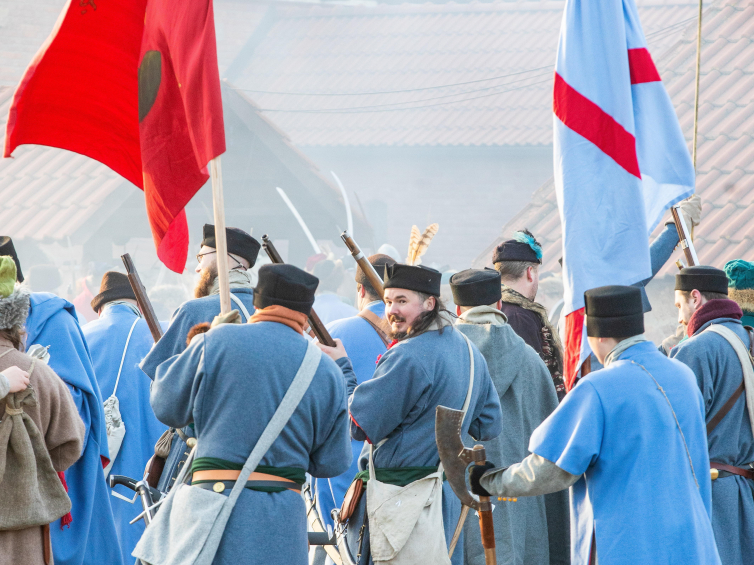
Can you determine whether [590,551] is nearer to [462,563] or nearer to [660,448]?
[660,448]

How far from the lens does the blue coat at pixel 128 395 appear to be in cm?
607

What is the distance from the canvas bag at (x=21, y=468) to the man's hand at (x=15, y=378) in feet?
0.25

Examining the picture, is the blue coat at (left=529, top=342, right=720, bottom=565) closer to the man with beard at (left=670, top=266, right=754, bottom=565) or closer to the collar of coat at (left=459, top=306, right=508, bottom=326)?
the man with beard at (left=670, top=266, right=754, bottom=565)

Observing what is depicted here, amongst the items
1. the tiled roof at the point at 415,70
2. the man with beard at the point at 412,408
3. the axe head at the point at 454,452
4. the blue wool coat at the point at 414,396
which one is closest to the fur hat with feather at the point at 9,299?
the man with beard at the point at 412,408

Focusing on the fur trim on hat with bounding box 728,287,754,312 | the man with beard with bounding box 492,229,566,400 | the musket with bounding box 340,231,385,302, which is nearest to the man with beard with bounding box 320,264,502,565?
the musket with bounding box 340,231,385,302

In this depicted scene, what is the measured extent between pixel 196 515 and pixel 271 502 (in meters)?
0.29

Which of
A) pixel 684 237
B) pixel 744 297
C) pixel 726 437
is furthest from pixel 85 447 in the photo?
pixel 744 297

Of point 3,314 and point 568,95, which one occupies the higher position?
point 568,95

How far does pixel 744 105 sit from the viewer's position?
34.5 feet

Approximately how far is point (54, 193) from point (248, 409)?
9.53m

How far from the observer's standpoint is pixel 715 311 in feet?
15.8

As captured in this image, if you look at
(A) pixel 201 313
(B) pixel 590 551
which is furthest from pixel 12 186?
(B) pixel 590 551

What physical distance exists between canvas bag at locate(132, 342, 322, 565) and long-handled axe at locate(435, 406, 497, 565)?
21.8 inches

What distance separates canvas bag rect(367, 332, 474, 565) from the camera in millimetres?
4191
